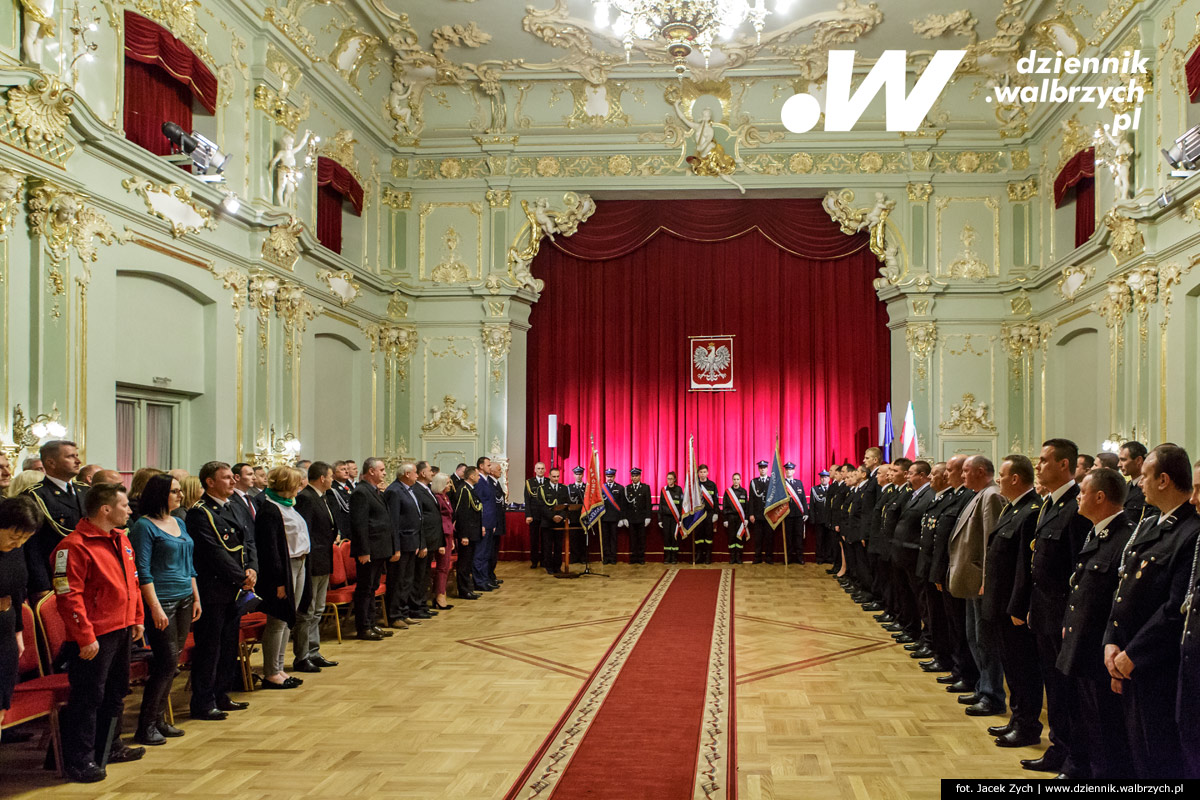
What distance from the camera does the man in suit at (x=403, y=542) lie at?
8789 millimetres

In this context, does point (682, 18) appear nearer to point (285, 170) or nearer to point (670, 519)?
point (285, 170)

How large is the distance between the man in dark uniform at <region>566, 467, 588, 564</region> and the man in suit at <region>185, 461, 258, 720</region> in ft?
25.7

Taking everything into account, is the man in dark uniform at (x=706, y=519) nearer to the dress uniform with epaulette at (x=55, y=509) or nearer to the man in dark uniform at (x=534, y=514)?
the man in dark uniform at (x=534, y=514)

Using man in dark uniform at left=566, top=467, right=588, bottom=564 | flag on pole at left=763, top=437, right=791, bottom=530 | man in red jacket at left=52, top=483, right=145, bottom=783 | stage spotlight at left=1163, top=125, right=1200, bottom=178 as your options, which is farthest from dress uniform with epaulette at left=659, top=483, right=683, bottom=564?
man in red jacket at left=52, top=483, right=145, bottom=783

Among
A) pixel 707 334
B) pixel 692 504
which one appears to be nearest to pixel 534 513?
A: pixel 692 504

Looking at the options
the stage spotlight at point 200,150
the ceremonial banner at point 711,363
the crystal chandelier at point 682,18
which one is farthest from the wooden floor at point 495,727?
the ceremonial banner at point 711,363

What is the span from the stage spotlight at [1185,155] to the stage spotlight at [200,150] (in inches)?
365

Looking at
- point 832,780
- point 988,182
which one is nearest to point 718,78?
point 988,182

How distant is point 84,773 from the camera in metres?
4.52

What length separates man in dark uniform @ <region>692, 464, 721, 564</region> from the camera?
14492mm

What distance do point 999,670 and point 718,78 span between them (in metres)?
11.4

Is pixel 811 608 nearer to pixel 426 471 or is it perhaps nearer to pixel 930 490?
pixel 930 490

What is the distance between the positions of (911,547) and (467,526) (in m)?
5.22

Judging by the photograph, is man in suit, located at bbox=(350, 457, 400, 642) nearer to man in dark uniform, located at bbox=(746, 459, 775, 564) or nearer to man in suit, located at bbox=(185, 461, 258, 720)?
man in suit, located at bbox=(185, 461, 258, 720)
